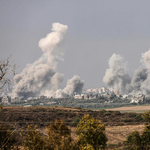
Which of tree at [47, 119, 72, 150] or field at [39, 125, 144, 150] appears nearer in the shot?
tree at [47, 119, 72, 150]

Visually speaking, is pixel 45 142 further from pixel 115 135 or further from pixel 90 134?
pixel 115 135

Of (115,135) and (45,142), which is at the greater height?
(45,142)

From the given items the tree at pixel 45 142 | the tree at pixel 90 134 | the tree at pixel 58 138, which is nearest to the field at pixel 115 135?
the tree at pixel 90 134

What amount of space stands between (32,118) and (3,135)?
107ft

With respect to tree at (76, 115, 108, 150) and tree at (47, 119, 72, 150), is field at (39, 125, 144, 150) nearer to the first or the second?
tree at (76, 115, 108, 150)

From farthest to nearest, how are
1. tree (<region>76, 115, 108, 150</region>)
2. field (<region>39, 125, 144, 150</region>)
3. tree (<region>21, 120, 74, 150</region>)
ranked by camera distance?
1. field (<region>39, 125, 144, 150</region>)
2. tree (<region>76, 115, 108, 150</region>)
3. tree (<region>21, 120, 74, 150</region>)

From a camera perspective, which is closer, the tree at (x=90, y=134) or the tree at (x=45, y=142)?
the tree at (x=45, y=142)

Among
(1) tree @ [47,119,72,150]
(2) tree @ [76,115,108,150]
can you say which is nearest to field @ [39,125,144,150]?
(2) tree @ [76,115,108,150]

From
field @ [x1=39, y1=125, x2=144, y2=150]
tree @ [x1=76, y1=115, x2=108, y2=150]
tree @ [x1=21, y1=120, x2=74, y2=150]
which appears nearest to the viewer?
tree @ [x1=21, y1=120, x2=74, y2=150]

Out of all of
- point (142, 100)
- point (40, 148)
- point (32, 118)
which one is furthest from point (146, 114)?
point (142, 100)

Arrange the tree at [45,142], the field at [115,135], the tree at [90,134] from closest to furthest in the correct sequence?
the tree at [45,142]
the tree at [90,134]
the field at [115,135]

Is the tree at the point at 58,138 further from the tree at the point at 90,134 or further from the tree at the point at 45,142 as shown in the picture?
the tree at the point at 90,134

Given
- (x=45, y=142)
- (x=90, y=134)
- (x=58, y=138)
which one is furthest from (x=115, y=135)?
(x=45, y=142)

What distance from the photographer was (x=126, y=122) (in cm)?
5234
